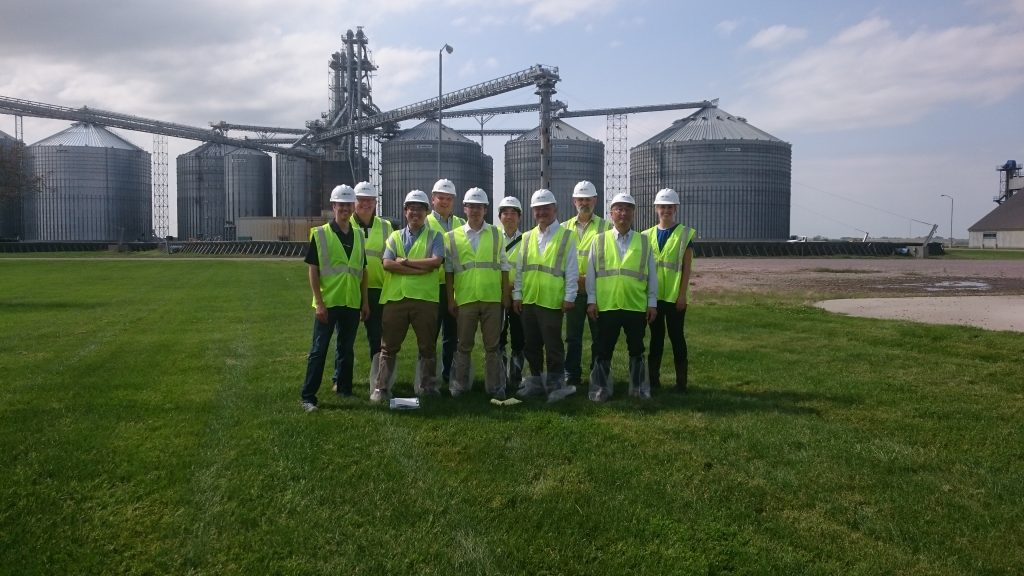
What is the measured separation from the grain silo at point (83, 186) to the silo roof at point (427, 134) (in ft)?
92.0

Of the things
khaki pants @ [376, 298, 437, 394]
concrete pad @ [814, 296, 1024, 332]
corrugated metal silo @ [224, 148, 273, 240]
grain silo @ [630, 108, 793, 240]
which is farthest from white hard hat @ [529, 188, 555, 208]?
corrugated metal silo @ [224, 148, 273, 240]

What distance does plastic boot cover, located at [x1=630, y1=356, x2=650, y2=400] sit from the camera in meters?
7.19

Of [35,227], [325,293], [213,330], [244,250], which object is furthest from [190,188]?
[325,293]

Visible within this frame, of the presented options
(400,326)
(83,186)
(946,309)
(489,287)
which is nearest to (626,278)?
(489,287)

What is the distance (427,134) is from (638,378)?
2125 inches

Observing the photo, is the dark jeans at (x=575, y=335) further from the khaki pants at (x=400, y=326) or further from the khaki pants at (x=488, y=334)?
the khaki pants at (x=400, y=326)

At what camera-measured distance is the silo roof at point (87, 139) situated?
68.2m

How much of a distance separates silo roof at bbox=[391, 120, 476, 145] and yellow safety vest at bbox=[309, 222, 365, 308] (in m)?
52.9

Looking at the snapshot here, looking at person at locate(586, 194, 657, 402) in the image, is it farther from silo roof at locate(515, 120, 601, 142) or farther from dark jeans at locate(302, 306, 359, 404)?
silo roof at locate(515, 120, 601, 142)

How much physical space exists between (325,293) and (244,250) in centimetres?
5387

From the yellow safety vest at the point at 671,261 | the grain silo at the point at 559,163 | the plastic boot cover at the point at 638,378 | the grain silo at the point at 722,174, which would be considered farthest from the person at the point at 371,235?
the grain silo at the point at 722,174

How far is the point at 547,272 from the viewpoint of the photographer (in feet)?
23.7

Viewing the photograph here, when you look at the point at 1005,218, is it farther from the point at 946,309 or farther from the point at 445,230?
the point at 445,230

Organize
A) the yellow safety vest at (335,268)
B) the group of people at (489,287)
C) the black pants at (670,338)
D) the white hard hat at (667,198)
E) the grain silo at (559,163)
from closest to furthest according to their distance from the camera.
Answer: the yellow safety vest at (335,268), the group of people at (489,287), the black pants at (670,338), the white hard hat at (667,198), the grain silo at (559,163)
